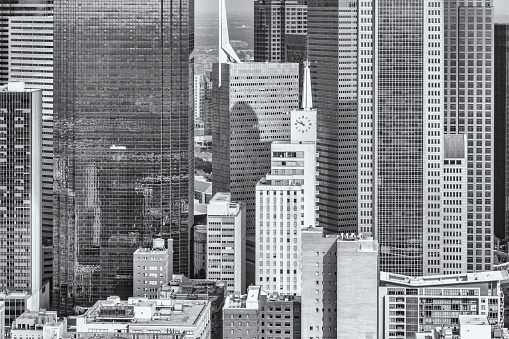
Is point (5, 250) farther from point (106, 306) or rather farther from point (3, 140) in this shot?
point (106, 306)

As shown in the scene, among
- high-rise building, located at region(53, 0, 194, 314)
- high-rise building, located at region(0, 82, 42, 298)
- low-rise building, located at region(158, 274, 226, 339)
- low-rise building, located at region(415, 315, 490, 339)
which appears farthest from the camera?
high-rise building, located at region(53, 0, 194, 314)

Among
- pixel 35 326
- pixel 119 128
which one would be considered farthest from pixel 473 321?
pixel 119 128

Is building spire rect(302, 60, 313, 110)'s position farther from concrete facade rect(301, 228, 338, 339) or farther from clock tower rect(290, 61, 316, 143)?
concrete facade rect(301, 228, 338, 339)

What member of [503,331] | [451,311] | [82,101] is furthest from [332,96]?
[503,331]

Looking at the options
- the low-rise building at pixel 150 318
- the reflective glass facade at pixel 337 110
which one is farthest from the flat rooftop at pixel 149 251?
the low-rise building at pixel 150 318

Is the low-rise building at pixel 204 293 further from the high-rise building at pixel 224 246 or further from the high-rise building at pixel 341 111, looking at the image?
the high-rise building at pixel 341 111

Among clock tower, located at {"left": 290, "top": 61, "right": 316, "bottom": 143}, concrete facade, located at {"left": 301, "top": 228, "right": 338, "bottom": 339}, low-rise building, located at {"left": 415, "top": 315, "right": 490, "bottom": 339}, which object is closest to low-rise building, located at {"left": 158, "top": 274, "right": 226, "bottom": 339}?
concrete facade, located at {"left": 301, "top": 228, "right": 338, "bottom": 339}
